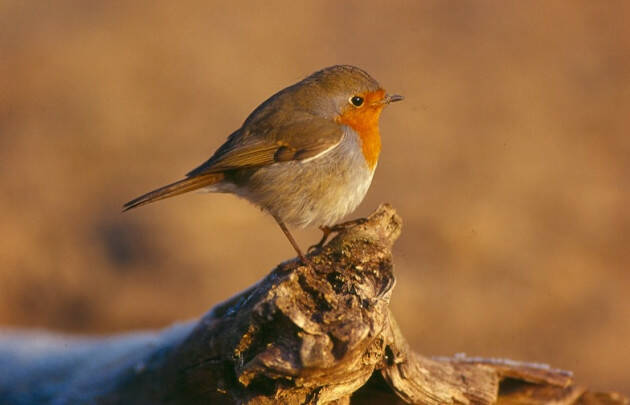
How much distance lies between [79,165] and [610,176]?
18.1 feet

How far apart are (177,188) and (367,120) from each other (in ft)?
3.83

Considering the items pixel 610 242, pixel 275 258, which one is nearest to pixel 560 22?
pixel 610 242

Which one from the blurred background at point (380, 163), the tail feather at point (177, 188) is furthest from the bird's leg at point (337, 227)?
the blurred background at point (380, 163)

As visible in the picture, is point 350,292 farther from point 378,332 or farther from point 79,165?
point 79,165

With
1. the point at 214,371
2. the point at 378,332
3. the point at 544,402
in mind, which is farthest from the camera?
the point at 544,402

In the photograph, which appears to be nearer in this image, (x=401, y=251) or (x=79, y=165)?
(x=401, y=251)

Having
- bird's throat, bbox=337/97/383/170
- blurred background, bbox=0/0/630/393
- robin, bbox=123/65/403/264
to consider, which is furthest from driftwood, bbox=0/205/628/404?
blurred background, bbox=0/0/630/393

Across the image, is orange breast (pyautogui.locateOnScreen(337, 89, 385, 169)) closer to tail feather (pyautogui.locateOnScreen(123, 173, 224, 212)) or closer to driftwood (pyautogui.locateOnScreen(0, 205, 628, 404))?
driftwood (pyautogui.locateOnScreen(0, 205, 628, 404))

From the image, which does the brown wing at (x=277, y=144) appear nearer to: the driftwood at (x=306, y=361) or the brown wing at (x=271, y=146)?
the brown wing at (x=271, y=146)

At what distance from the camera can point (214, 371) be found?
405 cm

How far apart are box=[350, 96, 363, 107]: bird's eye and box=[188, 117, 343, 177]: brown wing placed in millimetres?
171

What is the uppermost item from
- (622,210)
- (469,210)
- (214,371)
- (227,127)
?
(227,127)

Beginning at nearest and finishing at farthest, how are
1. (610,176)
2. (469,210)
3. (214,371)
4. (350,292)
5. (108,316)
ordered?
(350,292) → (214,371) → (108,316) → (469,210) → (610,176)

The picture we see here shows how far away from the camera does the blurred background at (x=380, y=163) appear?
8.02 m
